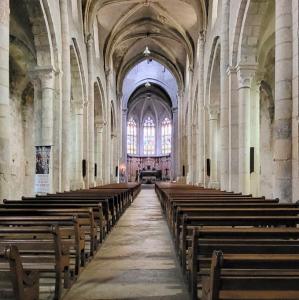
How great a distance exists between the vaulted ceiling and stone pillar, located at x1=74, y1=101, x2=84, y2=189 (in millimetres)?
5096

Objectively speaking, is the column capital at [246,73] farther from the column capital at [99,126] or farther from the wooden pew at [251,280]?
the column capital at [99,126]

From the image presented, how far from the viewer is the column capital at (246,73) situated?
1373cm

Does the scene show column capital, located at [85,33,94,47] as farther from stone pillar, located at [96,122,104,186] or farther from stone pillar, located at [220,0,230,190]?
stone pillar, located at [220,0,230,190]

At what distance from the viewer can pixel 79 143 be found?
20.5 meters

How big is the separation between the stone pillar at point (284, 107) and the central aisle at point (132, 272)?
8.93 ft

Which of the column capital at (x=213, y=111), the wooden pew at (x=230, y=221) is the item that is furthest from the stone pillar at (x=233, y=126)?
the wooden pew at (x=230, y=221)

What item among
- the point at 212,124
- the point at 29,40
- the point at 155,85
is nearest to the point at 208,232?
the point at 29,40


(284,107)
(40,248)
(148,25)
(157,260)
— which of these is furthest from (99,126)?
(40,248)

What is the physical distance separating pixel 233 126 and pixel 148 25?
59.2 feet

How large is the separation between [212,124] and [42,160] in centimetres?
1098

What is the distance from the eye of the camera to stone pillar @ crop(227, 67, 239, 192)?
566 inches

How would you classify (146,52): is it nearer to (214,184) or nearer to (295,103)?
(214,184)

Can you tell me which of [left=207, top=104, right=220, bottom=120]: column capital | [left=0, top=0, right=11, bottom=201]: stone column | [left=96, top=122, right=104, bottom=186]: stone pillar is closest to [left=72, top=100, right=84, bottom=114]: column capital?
[left=207, top=104, right=220, bottom=120]: column capital

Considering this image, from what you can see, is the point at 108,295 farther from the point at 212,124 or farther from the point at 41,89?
the point at 212,124
